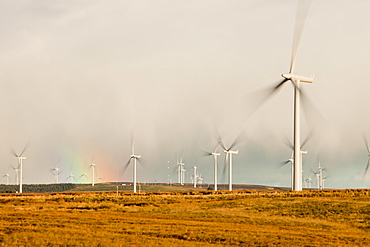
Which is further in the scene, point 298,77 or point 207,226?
point 298,77

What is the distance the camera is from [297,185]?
8494 cm

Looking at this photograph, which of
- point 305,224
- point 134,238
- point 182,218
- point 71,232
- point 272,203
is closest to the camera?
point 134,238

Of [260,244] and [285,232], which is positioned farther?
[285,232]

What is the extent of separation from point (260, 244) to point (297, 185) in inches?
1888

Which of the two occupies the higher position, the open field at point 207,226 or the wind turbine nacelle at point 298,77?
the wind turbine nacelle at point 298,77

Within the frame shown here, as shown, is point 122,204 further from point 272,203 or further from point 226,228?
point 226,228

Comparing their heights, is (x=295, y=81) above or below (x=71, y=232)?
above

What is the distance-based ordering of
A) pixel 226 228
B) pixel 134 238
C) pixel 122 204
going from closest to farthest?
pixel 134 238, pixel 226 228, pixel 122 204

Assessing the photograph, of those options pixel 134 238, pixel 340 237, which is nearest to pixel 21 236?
pixel 134 238

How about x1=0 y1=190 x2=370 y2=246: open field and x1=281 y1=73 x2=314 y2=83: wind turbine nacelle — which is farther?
x1=281 y1=73 x2=314 y2=83: wind turbine nacelle

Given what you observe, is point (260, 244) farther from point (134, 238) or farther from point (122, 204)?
point (122, 204)

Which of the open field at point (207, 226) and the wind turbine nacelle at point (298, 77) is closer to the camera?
the open field at point (207, 226)

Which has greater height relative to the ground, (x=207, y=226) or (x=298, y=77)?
(x=298, y=77)

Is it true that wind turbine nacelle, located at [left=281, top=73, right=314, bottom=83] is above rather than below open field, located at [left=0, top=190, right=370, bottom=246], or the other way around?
above
